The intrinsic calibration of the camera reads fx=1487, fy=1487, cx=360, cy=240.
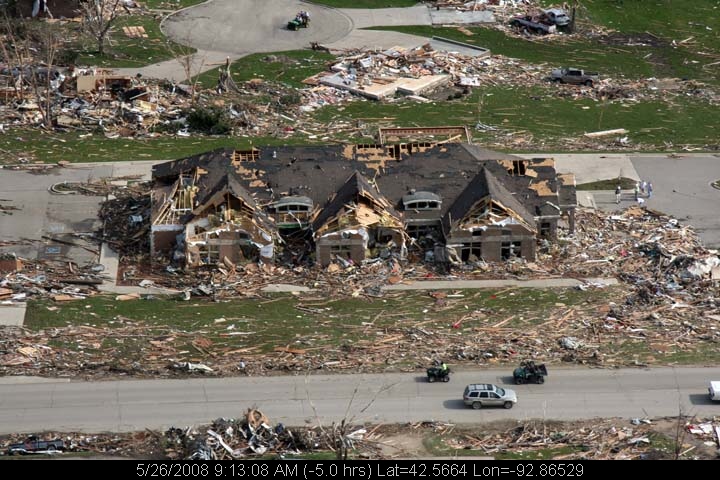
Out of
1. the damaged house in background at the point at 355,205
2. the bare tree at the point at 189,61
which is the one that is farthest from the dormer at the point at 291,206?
the bare tree at the point at 189,61

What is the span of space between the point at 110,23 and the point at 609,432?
60244mm

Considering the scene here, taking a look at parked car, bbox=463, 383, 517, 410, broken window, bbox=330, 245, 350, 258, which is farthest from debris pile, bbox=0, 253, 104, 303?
parked car, bbox=463, 383, 517, 410

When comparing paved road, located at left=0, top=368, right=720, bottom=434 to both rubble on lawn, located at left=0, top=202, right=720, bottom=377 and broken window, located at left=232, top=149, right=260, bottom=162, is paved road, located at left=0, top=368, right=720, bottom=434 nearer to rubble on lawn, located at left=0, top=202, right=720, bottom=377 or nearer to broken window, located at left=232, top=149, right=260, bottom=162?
rubble on lawn, located at left=0, top=202, right=720, bottom=377

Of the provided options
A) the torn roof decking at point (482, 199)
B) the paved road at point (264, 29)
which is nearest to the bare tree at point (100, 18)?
the paved road at point (264, 29)

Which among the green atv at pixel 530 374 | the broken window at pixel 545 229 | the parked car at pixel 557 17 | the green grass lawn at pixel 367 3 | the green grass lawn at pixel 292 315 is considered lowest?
the green grass lawn at pixel 292 315

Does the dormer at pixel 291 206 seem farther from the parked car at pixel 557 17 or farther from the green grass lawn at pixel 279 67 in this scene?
the parked car at pixel 557 17

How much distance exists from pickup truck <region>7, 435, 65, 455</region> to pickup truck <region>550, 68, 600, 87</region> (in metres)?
57.4

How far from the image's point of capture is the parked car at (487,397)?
193ft

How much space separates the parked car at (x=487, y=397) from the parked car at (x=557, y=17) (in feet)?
197

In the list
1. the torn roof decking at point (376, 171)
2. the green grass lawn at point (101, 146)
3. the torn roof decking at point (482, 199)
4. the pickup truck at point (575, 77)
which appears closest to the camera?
the torn roof decking at point (482, 199)

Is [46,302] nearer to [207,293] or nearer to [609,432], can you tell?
[207,293]

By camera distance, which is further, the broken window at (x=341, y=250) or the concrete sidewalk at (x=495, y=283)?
the broken window at (x=341, y=250)

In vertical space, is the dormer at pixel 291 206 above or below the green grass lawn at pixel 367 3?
below

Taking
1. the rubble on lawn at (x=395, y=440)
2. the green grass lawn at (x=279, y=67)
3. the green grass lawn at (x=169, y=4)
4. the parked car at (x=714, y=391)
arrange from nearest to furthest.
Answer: the rubble on lawn at (x=395, y=440), the parked car at (x=714, y=391), the green grass lawn at (x=279, y=67), the green grass lawn at (x=169, y=4)
